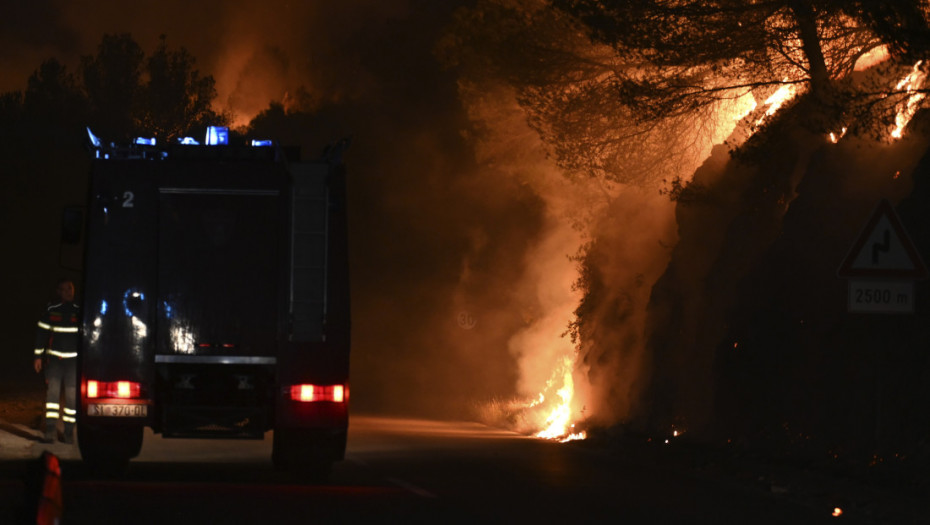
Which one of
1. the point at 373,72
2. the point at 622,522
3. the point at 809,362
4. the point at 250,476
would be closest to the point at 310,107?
the point at 373,72

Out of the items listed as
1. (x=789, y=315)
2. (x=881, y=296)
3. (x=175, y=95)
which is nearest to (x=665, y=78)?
(x=789, y=315)

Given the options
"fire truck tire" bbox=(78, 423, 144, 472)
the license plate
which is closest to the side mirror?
the license plate

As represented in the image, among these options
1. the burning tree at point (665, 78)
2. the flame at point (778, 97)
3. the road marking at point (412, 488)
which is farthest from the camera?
the flame at point (778, 97)

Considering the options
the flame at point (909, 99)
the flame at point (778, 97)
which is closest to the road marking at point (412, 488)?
the flame at point (909, 99)

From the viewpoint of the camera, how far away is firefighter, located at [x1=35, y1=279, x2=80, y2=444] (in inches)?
688

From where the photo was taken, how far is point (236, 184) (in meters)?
13.6

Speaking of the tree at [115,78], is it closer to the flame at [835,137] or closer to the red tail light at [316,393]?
the flame at [835,137]

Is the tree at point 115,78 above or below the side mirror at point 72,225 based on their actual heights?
above

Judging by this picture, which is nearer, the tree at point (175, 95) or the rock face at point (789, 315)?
the rock face at point (789, 315)

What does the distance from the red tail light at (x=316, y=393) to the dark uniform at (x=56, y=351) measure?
16.6 ft

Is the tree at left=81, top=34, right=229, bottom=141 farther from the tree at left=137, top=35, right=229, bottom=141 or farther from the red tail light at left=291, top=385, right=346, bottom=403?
the red tail light at left=291, top=385, right=346, bottom=403

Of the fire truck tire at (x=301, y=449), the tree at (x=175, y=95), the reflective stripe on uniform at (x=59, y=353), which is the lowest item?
the fire truck tire at (x=301, y=449)

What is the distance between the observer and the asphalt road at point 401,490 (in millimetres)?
11336

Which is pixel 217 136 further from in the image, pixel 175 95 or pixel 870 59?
pixel 175 95
